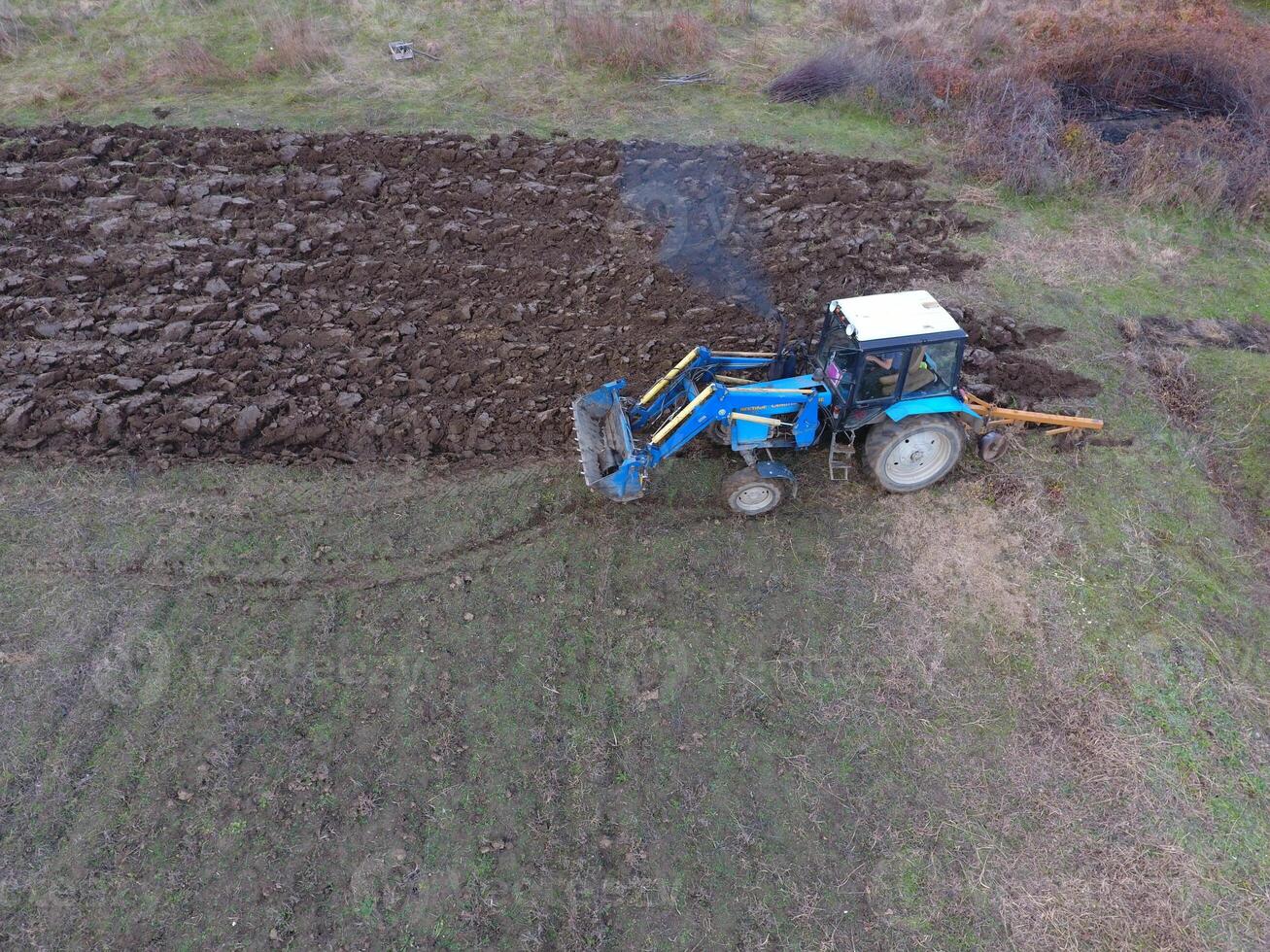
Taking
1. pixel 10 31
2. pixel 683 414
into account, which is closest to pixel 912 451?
pixel 683 414

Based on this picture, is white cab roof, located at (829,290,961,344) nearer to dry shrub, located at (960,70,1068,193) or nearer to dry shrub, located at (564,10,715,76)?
dry shrub, located at (960,70,1068,193)

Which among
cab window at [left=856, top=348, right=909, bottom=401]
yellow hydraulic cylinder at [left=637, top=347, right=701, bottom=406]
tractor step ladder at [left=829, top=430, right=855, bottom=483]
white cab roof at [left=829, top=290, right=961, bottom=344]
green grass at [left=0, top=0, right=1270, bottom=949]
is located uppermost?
white cab roof at [left=829, top=290, right=961, bottom=344]

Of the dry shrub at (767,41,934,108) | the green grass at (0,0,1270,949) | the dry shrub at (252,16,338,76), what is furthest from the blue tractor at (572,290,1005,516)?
the dry shrub at (252,16,338,76)

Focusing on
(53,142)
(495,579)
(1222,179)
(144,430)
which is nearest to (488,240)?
(144,430)

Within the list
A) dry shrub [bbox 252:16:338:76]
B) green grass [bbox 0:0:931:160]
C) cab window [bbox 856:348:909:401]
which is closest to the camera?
cab window [bbox 856:348:909:401]

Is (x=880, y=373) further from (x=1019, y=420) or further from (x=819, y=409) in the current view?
(x=1019, y=420)

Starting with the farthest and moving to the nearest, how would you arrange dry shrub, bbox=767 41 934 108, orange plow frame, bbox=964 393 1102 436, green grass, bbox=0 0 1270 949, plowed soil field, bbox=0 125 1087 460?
1. dry shrub, bbox=767 41 934 108
2. plowed soil field, bbox=0 125 1087 460
3. orange plow frame, bbox=964 393 1102 436
4. green grass, bbox=0 0 1270 949
